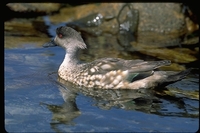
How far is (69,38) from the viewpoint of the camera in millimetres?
8516

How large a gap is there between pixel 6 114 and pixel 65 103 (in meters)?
0.92

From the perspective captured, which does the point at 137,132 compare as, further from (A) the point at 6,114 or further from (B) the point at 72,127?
(A) the point at 6,114

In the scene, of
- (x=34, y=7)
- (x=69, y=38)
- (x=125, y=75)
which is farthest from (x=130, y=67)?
(x=34, y=7)

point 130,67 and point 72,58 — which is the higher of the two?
point 130,67

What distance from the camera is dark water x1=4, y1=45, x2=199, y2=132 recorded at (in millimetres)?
6230

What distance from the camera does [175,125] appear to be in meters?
6.32

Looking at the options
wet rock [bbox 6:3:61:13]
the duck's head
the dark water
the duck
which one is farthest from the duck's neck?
wet rock [bbox 6:3:61:13]

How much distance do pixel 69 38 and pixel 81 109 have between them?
1.97 m

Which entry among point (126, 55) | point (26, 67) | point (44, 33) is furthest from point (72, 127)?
point (44, 33)

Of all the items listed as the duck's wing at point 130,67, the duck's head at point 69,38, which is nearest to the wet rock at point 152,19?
the duck's head at point 69,38

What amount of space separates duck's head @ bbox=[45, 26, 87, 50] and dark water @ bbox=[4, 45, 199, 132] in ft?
1.81

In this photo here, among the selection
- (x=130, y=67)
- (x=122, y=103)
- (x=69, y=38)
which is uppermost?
(x=69, y=38)

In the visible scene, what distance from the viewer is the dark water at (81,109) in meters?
6.23

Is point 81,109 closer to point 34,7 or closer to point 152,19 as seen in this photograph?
point 152,19
